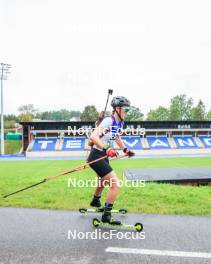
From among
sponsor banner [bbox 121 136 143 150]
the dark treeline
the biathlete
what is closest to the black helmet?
the biathlete

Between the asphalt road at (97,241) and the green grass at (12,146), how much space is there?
1957 inches

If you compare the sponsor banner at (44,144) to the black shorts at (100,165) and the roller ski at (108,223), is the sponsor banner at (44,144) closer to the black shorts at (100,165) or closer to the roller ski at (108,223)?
the black shorts at (100,165)

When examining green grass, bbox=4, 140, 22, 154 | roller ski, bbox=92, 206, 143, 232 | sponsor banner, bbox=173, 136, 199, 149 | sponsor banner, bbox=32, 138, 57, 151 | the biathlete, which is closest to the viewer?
roller ski, bbox=92, 206, 143, 232

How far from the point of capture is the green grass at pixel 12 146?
2064 inches

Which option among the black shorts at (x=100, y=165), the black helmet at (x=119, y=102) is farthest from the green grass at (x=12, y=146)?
the black helmet at (x=119, y=102)

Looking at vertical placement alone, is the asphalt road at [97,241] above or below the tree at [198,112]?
below

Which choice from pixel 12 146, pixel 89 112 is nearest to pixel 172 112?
pixel 89 112

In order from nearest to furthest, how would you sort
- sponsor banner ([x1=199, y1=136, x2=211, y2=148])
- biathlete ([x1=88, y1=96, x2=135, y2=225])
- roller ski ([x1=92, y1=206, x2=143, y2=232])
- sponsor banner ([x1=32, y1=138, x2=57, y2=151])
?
roller ski ([x1=92, y1=206, x2=143, y2=232]), biathlete ([x1=88, y1=96, x2=135, y2=225]), sponsor banner ([x1=32, y1=138, x2=57, y2=151]), sponsor banner ([x1=199, y1=136, x2=211, y2=148])

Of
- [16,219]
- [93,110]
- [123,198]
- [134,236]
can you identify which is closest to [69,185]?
[123,198]

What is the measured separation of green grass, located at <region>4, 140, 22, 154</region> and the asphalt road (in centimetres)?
4970

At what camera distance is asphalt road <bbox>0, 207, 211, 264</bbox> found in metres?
3.55

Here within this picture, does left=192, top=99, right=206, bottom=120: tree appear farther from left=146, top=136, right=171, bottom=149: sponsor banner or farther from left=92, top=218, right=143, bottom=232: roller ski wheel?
left=92, top=218, right=143, bottom=232: roller ski wheel

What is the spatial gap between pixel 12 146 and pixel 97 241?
5371 cm

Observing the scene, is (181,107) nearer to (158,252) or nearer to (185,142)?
(185,142)
